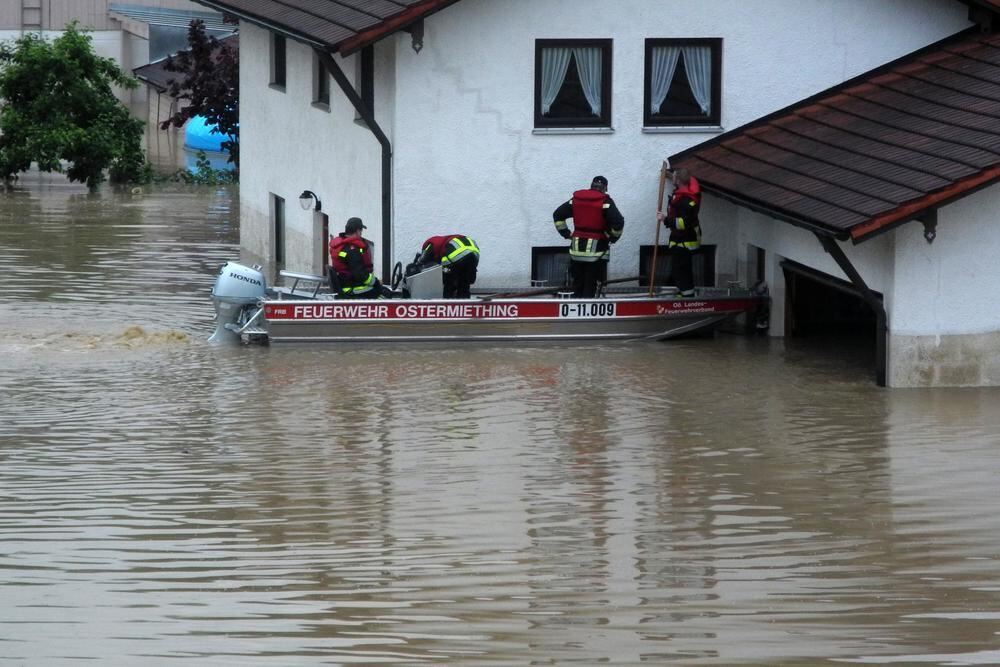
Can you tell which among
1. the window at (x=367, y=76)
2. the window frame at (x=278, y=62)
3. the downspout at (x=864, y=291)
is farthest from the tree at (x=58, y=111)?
the downspout at (x=864, y=291)

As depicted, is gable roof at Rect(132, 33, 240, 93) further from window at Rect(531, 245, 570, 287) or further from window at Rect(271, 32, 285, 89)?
window at Rect(531, 245, 570, 287)

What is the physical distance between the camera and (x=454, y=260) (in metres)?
19.8

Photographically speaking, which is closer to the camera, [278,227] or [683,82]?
[683,82]

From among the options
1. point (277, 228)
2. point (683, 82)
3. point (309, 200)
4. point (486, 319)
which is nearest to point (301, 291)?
point (486, 319)

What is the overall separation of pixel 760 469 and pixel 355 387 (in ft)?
16.2

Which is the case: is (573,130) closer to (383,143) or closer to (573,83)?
(573,83)

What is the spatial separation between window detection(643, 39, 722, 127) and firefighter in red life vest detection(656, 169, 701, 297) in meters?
0.93

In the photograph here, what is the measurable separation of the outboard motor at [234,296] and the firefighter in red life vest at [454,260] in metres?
1.84

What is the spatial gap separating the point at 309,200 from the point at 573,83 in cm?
486

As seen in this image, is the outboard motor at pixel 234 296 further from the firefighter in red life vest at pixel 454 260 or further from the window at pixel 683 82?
the window at pixel 683 82

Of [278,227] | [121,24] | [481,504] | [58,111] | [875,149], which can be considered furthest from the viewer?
[121,24]

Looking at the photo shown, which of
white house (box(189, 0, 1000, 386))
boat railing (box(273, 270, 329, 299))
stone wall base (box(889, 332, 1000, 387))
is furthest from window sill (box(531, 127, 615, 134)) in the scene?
stone wall base (box(889, 332, 1000, 387))

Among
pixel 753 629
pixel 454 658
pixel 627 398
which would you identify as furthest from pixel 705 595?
pixel 627 398

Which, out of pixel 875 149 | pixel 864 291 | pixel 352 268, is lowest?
pixel 864 291
